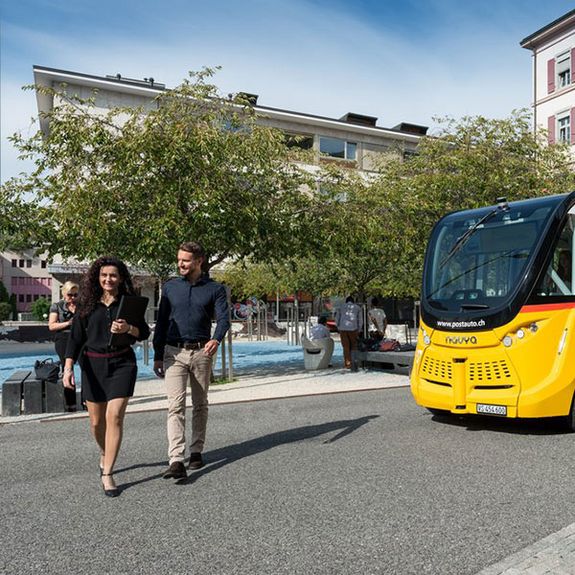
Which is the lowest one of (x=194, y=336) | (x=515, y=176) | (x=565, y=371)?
(x=565, y=371)

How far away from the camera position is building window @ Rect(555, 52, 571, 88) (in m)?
38.0

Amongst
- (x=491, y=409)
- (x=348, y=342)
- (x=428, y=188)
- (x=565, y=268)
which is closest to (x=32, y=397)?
(x=491, y=409)

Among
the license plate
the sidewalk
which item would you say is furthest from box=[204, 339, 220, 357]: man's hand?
the sidewalk

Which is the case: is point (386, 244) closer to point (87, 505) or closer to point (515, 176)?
point (515, 176)

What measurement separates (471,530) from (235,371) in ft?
42.3

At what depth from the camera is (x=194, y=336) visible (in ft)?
18.9

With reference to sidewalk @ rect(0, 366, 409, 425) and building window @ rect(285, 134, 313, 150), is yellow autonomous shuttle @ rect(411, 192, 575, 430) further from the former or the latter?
building window @ rect(285, 134, 313, 150)

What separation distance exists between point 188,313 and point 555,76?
39.0m

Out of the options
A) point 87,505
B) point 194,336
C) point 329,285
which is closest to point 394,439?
point 194,336

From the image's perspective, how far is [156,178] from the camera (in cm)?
1217

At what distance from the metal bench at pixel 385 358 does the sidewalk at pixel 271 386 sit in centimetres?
22

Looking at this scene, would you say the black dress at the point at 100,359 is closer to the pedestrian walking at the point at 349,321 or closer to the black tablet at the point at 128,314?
the black tablet at the point at 128,314

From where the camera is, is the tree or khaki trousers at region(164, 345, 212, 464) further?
the tree

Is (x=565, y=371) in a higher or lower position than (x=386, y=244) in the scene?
lower
